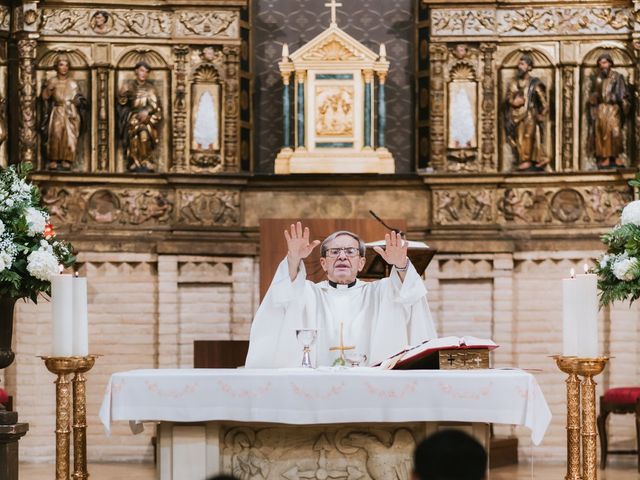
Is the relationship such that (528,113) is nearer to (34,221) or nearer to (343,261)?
(343,261)

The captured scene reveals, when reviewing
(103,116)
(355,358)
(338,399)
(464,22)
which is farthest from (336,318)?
(464,22)

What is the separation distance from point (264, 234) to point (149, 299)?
58.9 inches

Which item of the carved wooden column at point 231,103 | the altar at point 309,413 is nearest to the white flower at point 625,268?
the altar at point 309,413

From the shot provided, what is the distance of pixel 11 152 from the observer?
13.3m

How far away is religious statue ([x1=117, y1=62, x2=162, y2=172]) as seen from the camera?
13.3 m

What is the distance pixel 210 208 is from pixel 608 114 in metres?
4.28

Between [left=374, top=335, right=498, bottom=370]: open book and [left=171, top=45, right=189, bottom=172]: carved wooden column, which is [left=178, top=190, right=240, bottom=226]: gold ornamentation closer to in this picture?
[left=171, top=45, right=189, bottom=172]: carved wooden column

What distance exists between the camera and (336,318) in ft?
26.4

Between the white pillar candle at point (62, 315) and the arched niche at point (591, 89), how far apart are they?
24.9 feet

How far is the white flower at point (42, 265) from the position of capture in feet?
25.6

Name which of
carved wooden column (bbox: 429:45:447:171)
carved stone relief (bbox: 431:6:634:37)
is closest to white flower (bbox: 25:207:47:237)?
carved wooden column (bbox: 429:45:447:171)

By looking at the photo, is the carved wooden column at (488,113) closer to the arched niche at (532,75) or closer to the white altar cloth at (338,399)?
the arched niche at (532,75)

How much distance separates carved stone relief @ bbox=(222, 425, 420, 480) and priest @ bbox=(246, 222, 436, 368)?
2.36 ft

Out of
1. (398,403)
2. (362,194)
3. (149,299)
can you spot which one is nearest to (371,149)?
(362,194)
